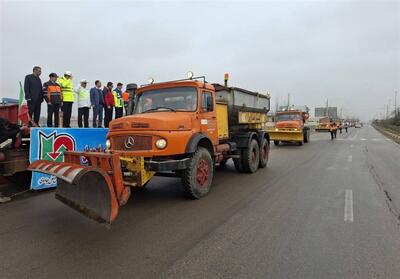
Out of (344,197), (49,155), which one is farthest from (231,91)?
(49,155)

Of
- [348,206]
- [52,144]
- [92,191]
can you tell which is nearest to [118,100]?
[52,144]

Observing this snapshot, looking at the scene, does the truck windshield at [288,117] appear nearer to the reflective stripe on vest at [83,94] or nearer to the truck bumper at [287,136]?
the truck bumper at [287,136]

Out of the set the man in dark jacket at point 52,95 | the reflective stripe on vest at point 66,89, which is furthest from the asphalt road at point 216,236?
the reflective stripe on vest at point 66,89

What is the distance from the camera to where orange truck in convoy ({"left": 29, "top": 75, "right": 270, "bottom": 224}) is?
4.89 m

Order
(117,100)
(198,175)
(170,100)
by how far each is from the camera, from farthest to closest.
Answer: (117,100), (170,100), (198,175)

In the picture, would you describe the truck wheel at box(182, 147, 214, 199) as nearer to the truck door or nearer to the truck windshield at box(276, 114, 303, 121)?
the truck door

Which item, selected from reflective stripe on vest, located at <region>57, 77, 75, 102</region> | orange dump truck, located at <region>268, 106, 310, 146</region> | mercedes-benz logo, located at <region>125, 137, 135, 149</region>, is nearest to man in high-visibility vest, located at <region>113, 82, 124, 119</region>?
reflective stripe on vest, located at <region>57, 77, 75, 102</region>

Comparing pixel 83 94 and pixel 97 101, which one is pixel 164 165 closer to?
pixel 83 94

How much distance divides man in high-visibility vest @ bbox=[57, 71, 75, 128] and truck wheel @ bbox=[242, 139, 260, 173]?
572cm

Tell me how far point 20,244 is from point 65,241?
0.60m

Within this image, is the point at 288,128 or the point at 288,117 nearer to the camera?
the point at 288,128

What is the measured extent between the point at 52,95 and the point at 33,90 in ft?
2.11

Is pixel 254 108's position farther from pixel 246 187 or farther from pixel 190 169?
pixel 190 169

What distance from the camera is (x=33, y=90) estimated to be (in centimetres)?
902
